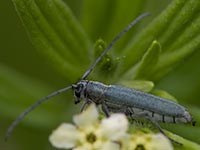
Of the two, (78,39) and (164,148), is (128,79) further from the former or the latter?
(164,148)

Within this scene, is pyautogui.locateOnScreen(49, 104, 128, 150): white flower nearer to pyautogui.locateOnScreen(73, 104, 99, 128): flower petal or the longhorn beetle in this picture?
pyautogui.locateOnScreen(73, 104, 99, 128): flower petal

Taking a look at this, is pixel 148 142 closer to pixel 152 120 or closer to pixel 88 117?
pixel 152 120

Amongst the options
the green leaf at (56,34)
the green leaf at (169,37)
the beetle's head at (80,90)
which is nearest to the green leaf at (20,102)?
the green leaf at (56,34)

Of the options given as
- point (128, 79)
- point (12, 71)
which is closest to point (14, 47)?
point (12, 71)

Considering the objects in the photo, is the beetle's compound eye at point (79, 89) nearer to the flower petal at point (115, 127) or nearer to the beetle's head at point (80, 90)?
the beetle's head at point (80, 90)

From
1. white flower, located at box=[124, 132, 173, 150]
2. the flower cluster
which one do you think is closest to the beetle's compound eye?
the flower cluster

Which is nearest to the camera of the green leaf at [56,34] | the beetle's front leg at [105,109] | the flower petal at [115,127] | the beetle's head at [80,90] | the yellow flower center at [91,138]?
the flower petal at [115,127]
